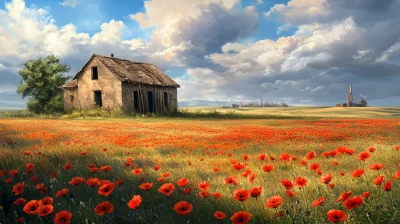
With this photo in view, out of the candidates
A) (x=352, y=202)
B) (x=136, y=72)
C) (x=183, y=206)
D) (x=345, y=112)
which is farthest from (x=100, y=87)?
(x=352, y=202)

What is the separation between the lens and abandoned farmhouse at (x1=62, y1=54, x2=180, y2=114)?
1414 inches

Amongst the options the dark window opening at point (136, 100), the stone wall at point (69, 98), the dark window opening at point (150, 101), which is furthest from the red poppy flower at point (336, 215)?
the stone wall at point (69, 98)

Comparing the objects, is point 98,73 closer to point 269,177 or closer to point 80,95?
point 80,95

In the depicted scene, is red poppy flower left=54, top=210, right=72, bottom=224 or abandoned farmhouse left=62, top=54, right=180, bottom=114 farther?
abandoned farmhouse left=62, top=54, right=180, bottom=114

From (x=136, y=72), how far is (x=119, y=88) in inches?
174

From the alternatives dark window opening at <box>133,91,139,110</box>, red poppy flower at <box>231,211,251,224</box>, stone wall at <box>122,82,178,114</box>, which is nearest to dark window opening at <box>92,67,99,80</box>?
stone wall at <box>122,82,178,114</box>

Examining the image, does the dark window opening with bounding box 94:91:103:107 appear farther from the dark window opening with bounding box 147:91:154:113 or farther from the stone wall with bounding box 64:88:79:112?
the dark window opening with bounding box 147:91:154:113

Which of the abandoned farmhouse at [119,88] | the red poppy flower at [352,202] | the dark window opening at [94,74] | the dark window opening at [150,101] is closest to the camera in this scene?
the red poppy flower at [352,202]

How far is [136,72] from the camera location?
1542 inches

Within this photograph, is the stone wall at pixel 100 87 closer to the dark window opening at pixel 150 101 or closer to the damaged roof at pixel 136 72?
the damaged roof at pixel 136 72

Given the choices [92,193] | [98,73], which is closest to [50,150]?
[92,193]

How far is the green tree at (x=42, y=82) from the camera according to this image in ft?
150

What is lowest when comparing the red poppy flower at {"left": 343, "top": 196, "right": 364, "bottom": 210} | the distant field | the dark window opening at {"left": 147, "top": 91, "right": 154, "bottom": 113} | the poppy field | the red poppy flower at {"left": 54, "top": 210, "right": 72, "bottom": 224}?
the distant field

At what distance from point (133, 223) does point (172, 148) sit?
5.75 m
